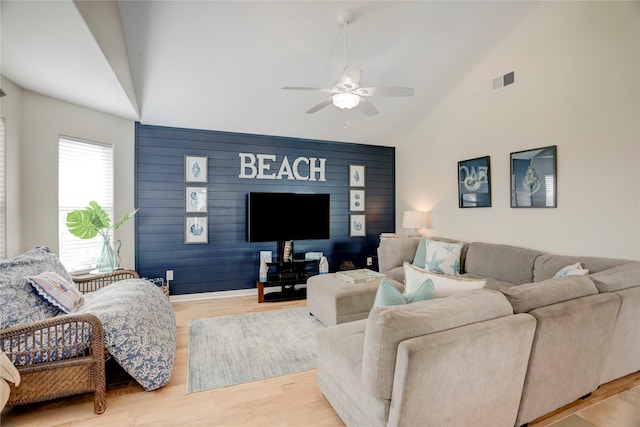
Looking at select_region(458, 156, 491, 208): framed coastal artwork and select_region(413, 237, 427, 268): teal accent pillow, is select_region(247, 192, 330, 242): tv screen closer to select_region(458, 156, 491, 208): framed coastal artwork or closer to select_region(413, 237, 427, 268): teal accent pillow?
select_region(413, 237, 427, 268): teal accent pillow

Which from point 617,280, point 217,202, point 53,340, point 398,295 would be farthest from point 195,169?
point 617,280

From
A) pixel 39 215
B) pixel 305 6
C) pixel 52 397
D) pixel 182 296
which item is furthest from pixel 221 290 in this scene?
pixel 305 6

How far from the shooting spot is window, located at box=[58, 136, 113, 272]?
3441 mm

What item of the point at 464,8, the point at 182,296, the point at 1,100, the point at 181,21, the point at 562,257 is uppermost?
the point at 464,8

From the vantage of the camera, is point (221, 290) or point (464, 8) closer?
point (464, 8)

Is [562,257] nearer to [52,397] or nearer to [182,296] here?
[52,397]

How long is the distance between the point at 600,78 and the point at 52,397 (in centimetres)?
512

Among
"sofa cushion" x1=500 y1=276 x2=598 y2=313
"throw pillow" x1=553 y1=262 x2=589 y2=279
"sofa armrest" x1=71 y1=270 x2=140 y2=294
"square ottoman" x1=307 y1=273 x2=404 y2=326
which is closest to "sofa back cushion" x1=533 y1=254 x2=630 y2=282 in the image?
"throw pillow" x1=553 y1=262 x2=589 y2=279

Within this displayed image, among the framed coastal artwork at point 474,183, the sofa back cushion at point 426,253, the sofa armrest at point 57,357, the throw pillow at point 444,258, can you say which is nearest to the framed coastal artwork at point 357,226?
the sofa back cushion at point 426,253

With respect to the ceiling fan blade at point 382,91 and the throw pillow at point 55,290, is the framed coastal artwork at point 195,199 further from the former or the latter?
the ceiling fan blade at point 382,91

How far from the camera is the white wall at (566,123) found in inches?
108

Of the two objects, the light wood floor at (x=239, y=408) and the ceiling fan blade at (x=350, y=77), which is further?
the ceiling fan blade at (x=350, y=77)

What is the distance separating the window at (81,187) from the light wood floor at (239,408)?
194 centimetres

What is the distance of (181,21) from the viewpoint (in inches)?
106
